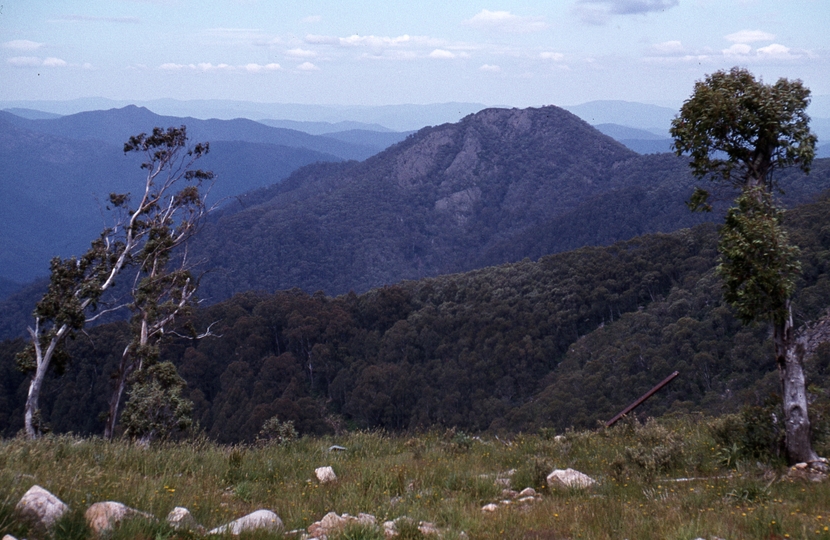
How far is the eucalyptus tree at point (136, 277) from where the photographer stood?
568 inches

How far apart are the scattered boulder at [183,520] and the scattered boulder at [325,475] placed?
5.97 feet

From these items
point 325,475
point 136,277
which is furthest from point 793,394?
point 136,277

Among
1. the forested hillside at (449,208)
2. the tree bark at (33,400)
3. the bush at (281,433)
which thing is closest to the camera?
the bush at (281,433)

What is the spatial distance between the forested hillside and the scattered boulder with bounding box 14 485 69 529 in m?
84.2

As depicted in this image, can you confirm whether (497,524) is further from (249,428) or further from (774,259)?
(249,428)

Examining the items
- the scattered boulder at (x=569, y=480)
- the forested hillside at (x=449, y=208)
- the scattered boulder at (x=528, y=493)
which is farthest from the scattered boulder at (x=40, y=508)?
the forested hillside at (x=449, y=208)

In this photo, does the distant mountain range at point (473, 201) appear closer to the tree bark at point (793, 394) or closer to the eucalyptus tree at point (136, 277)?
the eucalyptus tree at point (136, 277)

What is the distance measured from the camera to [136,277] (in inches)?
696

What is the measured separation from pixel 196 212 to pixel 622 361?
21.9 m

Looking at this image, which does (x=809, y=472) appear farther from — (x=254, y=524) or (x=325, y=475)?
(x=254, y=524)

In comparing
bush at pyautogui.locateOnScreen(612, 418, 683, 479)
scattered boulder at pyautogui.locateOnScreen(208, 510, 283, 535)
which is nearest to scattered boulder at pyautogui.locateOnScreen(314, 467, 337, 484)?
scattered boulder at pyautogui.locateOnScreen(208, 510, 283, 535)

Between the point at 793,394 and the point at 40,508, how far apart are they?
6.28m

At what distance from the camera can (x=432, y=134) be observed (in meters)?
151

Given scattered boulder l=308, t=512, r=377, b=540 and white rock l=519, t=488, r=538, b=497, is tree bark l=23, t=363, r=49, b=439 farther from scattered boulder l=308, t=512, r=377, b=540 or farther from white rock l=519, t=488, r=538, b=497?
white rock l=519, t=488, r=538, b=497
